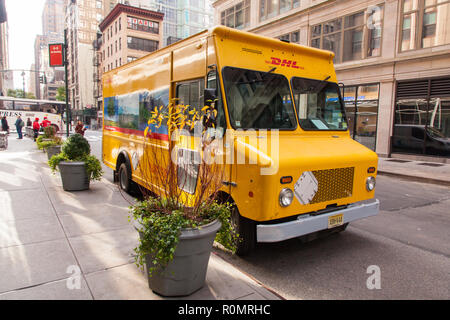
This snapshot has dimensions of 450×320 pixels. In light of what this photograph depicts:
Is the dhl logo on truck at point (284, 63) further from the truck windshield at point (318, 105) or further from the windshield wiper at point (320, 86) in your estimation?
the windshield wiper at point (320, 86)

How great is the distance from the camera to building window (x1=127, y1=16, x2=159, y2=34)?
54.0 m

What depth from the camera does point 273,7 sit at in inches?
942

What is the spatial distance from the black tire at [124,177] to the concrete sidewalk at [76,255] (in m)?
0.66

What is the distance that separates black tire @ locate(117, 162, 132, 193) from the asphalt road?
393 centimetres

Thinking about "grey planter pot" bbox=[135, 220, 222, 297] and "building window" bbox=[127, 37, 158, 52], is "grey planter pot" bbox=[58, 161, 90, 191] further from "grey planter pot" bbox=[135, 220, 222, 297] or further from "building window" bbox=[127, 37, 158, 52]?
"building window" bbox=[127, 37, 158, 52]

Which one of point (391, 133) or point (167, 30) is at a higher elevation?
point (167, 30)

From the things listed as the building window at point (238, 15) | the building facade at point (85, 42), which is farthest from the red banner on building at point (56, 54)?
the building facade at point (85, 42)

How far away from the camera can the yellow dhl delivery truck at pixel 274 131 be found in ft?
12.8

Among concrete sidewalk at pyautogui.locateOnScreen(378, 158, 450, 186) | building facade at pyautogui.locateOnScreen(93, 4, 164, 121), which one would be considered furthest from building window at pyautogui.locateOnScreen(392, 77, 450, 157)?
building facade at pyautogui.locateOnScreen(93, 4, 164, 121)

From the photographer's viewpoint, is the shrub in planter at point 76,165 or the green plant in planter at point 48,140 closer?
the shrub in planter at point 76,165
